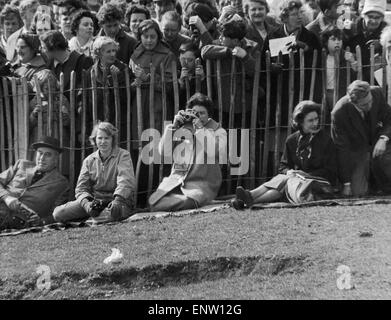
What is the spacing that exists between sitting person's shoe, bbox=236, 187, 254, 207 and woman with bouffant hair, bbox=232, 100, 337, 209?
133 millimetres

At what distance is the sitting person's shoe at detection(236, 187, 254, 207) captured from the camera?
11414 mm

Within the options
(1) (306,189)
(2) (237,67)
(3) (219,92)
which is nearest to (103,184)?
(3) (219,92)

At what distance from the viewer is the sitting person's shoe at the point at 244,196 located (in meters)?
11.4

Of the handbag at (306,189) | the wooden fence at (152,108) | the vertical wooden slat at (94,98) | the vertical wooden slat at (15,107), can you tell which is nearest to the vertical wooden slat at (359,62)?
the wooden fence at (152,108)

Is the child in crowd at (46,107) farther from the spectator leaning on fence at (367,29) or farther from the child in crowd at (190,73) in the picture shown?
the spectator leaning on fence at (367,29)

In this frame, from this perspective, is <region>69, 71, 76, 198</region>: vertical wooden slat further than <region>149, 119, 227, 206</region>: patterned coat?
Yes

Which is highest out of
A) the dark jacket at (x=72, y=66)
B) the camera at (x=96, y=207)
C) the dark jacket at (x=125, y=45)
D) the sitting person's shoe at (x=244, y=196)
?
the dark jacket at (x=125, y=45)

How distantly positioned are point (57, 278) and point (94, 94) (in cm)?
Answer: 333

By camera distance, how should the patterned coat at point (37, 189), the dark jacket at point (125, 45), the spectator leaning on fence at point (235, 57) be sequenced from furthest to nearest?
the dark jacket at point (125, 45) → the spectator leaning on fence at point (235, 57) → the patterned coat at point (37, 189)

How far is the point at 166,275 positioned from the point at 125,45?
411 cm

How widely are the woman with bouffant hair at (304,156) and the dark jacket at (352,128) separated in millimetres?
108

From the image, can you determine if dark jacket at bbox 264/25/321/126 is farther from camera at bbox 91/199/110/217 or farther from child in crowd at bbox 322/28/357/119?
camera at bbox 91/199/110/217

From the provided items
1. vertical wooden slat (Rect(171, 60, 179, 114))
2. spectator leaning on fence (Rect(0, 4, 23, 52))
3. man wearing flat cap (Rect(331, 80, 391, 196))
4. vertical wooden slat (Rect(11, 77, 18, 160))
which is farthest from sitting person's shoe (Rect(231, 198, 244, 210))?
spectator leaning on fence (Rect(0, 4, 23, 52))

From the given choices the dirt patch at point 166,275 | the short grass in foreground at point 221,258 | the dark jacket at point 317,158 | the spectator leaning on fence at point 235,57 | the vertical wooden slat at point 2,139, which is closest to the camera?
the short grass in foreground at point 221,258
